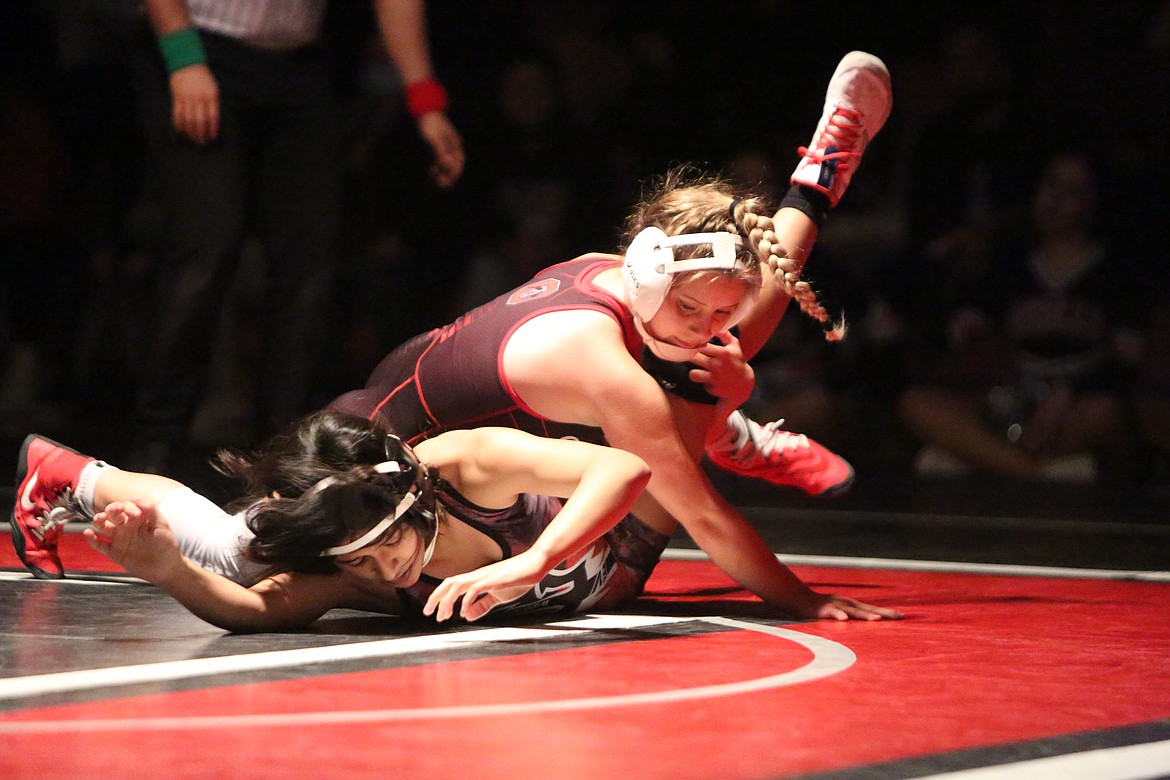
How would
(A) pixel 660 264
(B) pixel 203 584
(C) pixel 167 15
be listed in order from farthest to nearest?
1. (C) pixel 167 15
2. (A) pixel 660 264
3. (B) pixel 203 584

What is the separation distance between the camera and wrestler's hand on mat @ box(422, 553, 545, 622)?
184 cm

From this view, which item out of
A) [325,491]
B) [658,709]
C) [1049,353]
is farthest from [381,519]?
[1049,353]

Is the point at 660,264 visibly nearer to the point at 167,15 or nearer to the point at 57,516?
the point at 57,516

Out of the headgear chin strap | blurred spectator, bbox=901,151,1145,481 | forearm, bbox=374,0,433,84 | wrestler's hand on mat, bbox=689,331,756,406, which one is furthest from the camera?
blurred spectator, bbox=901,151,1145,481

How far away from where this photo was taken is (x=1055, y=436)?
16.7ft

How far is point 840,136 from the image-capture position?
293 cm

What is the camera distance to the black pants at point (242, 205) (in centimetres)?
344

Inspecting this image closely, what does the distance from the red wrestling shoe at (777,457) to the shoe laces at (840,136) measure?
0.49 metres

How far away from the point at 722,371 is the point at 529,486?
478 millimetres

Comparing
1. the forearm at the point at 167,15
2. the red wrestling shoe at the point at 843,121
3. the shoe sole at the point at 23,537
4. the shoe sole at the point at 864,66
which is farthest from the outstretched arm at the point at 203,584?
the forearm at the point at 167,15

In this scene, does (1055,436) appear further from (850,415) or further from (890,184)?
(890,184)

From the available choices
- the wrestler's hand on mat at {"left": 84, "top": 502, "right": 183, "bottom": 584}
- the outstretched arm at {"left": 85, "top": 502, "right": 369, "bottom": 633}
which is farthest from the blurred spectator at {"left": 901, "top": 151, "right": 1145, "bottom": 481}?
the wrestler's hand on mat at {"left": 84, "top": 502, "right": 183, "bottom": 584}

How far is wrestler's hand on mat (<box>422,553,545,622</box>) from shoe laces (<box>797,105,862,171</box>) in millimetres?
1286

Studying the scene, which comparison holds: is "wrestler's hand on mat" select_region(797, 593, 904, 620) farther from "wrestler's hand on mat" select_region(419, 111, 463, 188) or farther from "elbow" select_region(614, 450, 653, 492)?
"wrestler's hand on mat" select_region(419, 111, 463, 188)
